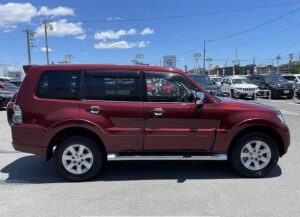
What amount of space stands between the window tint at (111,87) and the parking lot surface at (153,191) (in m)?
1.32

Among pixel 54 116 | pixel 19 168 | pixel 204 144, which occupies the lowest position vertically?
pixel 19 168

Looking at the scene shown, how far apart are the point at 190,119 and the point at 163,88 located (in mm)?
654

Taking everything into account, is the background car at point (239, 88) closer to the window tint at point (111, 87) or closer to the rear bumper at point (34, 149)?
the window tint at point (111, 87)

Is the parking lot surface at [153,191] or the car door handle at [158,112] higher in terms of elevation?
the car door handle at [158,112]

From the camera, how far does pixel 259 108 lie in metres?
→ 7.00

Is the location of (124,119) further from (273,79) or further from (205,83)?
(273,79)

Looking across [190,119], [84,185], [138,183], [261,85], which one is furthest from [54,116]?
[261,85]

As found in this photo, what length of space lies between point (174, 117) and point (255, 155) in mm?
1474

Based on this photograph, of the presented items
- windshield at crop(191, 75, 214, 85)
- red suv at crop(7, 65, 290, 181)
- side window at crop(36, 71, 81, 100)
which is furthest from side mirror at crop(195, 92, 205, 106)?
windshield at crop(191, 75, 214, 85)

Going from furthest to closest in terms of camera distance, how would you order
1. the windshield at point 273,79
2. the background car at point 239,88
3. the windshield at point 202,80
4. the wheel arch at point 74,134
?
the windshield at point 273,79, the background car at point 239,88, the windshield at point 202,80, the wheel arch at point 74,134

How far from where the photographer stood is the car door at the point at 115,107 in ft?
22.1

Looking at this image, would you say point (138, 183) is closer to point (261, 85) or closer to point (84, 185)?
point (84, 185)

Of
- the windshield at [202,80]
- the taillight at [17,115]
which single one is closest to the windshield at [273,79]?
the windshield at [202,80]

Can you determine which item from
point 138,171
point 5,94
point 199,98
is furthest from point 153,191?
point 5,94
